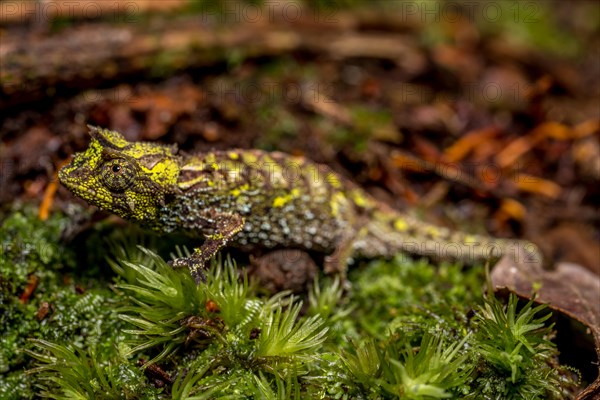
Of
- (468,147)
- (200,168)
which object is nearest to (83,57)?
(200,168)

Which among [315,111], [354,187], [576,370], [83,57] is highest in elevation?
[83,57]

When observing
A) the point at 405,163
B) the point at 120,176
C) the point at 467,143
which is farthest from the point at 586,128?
the point at 120,176

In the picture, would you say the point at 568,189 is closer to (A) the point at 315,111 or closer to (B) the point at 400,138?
(B) the point at 400,138

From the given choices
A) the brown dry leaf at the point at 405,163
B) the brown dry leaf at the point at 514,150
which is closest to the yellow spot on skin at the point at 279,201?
the brown dry leaf at the point at 405,163

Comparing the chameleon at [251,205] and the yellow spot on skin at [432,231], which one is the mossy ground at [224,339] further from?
the yellow spot on skin at [432,231]

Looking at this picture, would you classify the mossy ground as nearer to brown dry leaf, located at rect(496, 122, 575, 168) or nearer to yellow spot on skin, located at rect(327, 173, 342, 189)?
yellow spot on skin, located at rect(327, 173, 342, 189)

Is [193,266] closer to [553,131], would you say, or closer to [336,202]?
[336,202]

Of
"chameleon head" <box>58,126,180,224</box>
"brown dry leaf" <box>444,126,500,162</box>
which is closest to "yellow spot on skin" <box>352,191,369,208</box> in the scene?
"brown dry leaf" <box>444,126,500,162</box>
